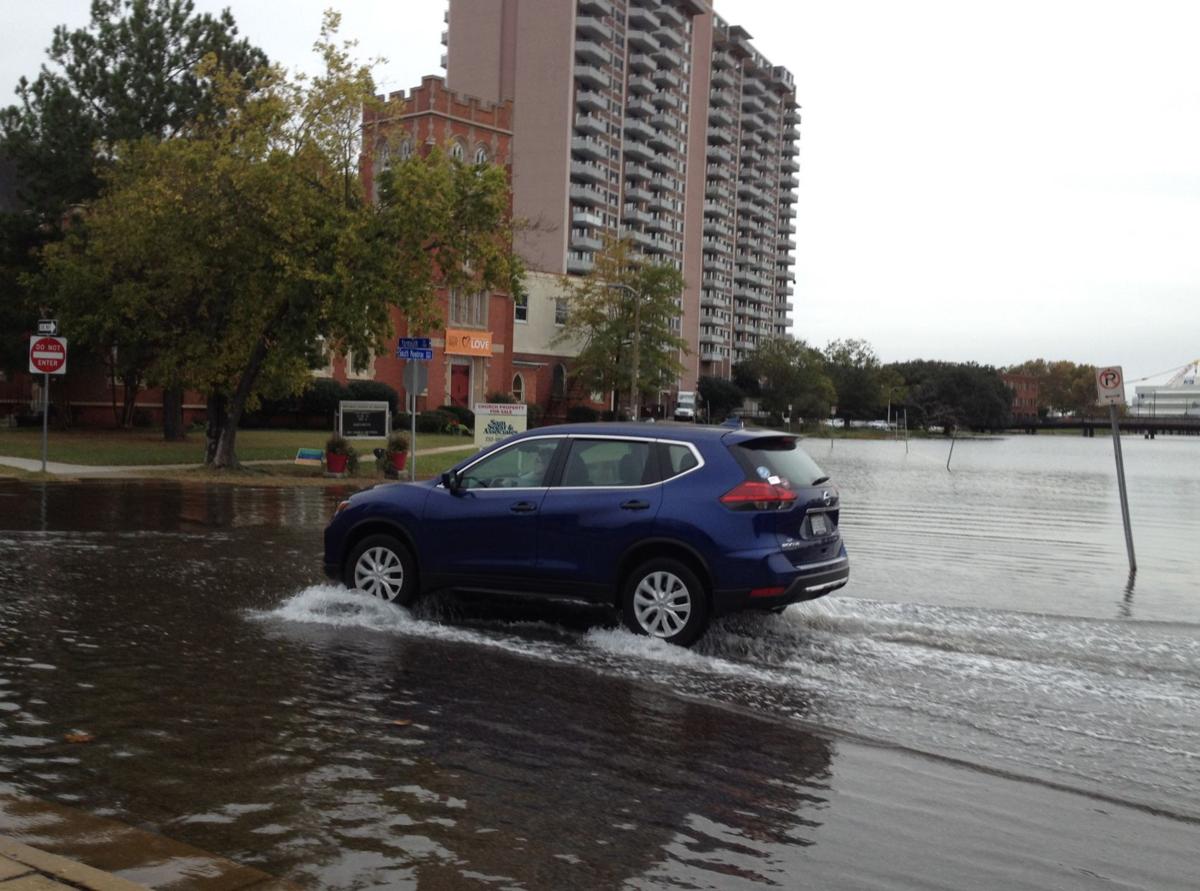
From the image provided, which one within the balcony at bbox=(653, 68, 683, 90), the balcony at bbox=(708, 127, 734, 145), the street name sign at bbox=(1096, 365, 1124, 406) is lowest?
the street name sign at bbox=(1096, 365, 1124, 406)

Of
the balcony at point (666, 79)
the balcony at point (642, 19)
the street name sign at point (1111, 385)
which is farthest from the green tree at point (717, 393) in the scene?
the street name sign at point (1111, 385)

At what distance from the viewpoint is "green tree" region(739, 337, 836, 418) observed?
117 metres

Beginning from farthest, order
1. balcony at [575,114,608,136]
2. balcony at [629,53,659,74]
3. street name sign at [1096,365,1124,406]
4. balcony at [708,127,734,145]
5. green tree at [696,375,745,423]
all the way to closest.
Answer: balcony at [708,127,734,145] → green tree at [696,375,745,423] → balcony at [629,53,659,74] → balcony at [575,114,608,136] → street name sign at [1096,365,1124,406]

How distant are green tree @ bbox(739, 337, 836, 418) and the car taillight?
108m

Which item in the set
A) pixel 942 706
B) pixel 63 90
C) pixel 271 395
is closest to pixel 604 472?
pixel 942 706

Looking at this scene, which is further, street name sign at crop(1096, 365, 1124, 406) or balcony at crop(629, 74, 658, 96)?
balcony at crop(629, 74, 658, 96)

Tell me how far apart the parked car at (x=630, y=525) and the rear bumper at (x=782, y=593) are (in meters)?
0.01

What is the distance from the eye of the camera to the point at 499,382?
6825 cm

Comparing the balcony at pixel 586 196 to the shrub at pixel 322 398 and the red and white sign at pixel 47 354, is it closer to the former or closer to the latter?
the shrub at pixel 322 398

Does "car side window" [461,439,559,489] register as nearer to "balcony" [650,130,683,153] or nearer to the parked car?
the parked car

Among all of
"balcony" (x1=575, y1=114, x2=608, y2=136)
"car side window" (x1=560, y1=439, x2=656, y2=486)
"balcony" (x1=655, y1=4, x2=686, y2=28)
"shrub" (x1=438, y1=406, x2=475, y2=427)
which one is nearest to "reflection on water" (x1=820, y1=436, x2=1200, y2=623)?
"car side window" (x1=560, y1=439, x2=656, y2=486)

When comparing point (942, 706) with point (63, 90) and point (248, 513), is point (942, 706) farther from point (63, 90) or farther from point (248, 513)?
point (63, 90)

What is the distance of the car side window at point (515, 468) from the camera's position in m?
9.73

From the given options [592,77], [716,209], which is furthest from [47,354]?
[716,209]
